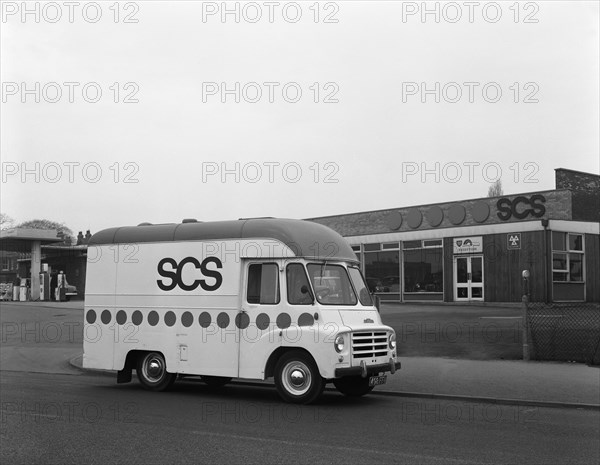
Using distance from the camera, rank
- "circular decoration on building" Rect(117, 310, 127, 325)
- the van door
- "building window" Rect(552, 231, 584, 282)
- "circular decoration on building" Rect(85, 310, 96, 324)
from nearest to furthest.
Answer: the van door → "circular decoration on building" Rect(117, 310, 127, 325) → "circular decoration on building" Rect(85, 310, 96, 324) → "building window" Rect(552, 231, 584, 282)

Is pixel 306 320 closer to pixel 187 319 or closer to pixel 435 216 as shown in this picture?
pixel 187 319

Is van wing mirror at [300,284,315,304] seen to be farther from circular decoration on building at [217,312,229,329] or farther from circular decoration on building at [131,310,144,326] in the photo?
circular decoration on building at [131,310,144,326]

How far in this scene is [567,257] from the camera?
1200 inches

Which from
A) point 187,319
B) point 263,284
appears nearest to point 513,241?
point 263,284

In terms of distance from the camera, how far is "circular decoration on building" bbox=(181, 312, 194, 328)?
12.3 meters

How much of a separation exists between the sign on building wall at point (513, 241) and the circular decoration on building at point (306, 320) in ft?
70.4

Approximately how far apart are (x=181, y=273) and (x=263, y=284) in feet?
5.55

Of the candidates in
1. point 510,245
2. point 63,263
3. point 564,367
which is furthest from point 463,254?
point 63,263

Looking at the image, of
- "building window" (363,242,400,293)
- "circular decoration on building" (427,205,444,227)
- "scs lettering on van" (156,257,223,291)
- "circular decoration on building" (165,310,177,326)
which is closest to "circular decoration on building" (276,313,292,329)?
"scs lettering on van" (156,257,223,291)

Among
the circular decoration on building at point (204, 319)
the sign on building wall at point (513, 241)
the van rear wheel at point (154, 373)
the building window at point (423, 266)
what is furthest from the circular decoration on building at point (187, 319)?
the building window at point (423, 266)

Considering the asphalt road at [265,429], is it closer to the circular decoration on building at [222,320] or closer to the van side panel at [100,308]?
the van side panel at [100,308]

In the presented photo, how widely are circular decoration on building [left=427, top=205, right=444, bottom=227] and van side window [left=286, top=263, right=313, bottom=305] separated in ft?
77.0

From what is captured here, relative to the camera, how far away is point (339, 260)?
472 inches

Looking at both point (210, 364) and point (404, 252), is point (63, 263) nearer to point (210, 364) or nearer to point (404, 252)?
point (404, 252)
